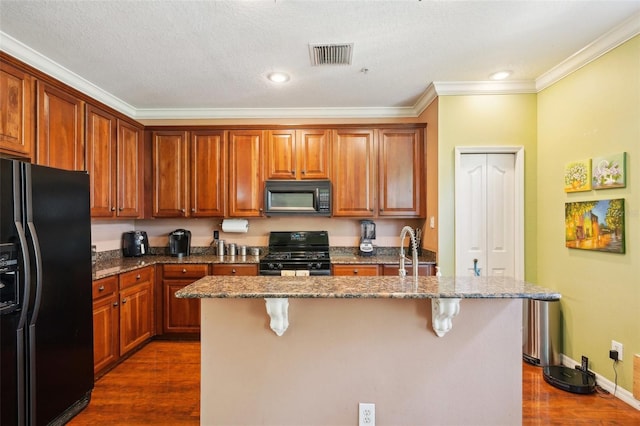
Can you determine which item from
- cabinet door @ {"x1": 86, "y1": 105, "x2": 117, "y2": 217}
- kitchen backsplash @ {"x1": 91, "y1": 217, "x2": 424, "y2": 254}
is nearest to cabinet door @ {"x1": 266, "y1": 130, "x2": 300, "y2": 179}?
kitchen backsplash @ {"x1": 91, "y1": 217, "x2": 424, "y2": 254}

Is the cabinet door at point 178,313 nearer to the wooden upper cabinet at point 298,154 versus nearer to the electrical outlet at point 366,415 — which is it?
the wooden upper cabinet at point 298,154

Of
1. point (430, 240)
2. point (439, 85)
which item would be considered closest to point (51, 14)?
point (439, 85)

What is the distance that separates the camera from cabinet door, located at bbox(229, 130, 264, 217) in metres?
3.56

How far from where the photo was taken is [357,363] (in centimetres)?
169

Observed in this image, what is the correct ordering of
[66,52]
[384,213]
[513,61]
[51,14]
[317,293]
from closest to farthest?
1. [317,293]
2. [51,14]
3. [66,52]
4. [513,61]
5. [384,213]

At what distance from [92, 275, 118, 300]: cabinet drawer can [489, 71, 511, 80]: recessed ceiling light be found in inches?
151

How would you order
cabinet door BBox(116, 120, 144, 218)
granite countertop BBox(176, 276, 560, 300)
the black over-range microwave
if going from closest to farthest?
1. granite countertop BBox(176, 276, 560, 300)
2. cabinet door BBox(116, 120, 144, 218)
3. the black over-range microwave

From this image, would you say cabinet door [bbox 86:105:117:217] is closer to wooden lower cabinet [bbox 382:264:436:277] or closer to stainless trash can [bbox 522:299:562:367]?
wooden lower cabinet [bbox 382:264:436:277]

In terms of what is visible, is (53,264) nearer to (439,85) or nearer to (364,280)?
(364,280)

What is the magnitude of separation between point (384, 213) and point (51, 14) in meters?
3.15

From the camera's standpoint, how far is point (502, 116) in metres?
3.01

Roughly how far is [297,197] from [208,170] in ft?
3.53

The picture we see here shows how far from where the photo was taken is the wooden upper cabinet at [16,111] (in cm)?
204

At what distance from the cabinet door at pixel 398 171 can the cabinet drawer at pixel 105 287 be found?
2711 millimetres
